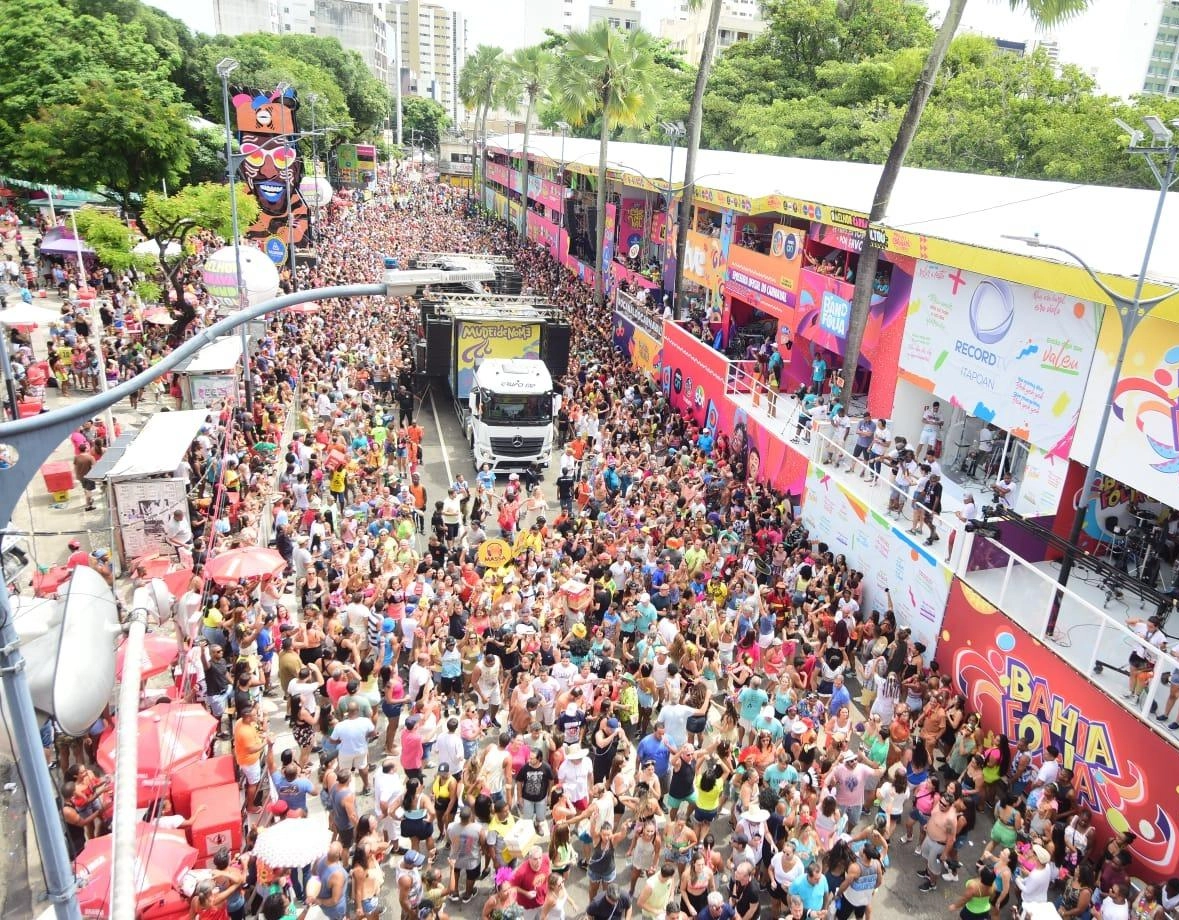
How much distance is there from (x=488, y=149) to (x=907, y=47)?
38.3 meters

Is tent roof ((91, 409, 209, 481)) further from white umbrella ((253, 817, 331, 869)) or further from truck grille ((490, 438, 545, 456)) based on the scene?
white umbrella ((253, 817, 331, 869))

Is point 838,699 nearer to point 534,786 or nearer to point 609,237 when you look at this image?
point 534,786

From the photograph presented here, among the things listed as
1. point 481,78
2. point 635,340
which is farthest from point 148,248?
point 481,78

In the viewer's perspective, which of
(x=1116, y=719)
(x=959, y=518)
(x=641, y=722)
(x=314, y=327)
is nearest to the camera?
(x=1116, y=719)

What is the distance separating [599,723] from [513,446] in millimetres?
11177

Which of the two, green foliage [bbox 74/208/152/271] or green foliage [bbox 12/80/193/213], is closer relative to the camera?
green foliage [bbox 74/208/152/271]

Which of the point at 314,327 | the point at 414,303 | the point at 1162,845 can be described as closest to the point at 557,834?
the point at 1162,845

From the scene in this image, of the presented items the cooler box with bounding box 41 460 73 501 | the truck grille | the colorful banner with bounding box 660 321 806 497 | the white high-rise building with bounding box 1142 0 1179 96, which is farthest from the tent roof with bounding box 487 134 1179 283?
the white high-rise building with bounding box 1142 0 1179 96

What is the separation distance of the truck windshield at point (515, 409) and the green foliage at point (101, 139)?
20.7 m

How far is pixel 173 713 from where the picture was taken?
9.34 metres

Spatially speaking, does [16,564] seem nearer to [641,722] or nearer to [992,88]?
[641,722]

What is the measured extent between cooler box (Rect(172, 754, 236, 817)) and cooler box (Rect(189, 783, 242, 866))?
0.25ft

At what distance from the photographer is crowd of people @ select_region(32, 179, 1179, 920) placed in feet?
28.3

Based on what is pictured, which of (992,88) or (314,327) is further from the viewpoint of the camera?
(992,88)
